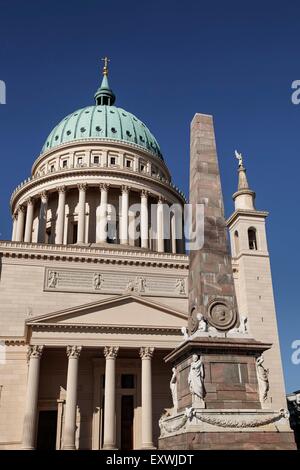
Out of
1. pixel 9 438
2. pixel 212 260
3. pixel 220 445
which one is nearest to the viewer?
pixel 220 445

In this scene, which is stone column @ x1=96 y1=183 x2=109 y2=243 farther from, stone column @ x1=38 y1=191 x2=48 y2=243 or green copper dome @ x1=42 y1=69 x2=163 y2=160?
green copper dome @ x1=42 y1=69 x2=163 y2=160

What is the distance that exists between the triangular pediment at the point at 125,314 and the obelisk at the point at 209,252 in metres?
17.0

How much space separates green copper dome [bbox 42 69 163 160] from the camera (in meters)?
56.7

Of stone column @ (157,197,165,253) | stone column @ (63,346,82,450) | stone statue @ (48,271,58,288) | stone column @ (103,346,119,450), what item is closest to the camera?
stone column @ (63,346,82,450)

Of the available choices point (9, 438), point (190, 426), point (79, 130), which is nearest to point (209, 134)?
point (190, 426)

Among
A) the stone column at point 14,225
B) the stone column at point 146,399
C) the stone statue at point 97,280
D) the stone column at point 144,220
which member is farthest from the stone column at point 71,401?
the stone column at point 14,225

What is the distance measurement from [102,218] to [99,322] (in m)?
19.2

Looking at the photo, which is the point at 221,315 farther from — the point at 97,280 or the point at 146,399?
the point at 97,280

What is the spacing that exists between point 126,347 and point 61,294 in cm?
697

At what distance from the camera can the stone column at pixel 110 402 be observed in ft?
96.4

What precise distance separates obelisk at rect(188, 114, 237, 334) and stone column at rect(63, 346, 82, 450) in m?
17.1

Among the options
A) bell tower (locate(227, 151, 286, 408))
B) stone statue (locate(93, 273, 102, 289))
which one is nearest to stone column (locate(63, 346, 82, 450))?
stone statue (locate(93, 273, 102, 289))

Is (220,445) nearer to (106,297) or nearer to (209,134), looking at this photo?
(209,134)

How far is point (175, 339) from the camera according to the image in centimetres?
3275
